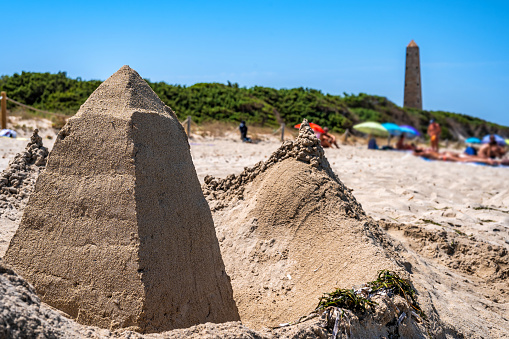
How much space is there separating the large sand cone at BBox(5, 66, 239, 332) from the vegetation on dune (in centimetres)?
1723

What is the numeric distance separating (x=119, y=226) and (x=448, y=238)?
405 cm

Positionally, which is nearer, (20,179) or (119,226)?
(119,226)

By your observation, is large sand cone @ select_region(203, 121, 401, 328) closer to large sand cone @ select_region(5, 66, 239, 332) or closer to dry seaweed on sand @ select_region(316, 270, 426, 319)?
dry seaweed on sand @ select_region(316, 270, 426, 319)

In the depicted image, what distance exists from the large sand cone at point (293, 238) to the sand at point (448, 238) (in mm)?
593

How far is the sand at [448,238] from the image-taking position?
387 centimetres

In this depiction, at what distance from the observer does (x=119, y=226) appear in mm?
2584

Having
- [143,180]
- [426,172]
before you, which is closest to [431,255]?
[143,180]

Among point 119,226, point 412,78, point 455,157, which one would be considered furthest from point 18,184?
point 412,78

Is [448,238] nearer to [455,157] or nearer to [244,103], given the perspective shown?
[455,157]

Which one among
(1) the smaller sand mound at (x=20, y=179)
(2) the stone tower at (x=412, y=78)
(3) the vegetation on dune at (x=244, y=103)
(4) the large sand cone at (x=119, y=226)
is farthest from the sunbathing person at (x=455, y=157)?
(2) the stone tower at (x=412, y=78)

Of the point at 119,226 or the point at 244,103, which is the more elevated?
the point at 244,103

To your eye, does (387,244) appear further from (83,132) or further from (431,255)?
(83,132)

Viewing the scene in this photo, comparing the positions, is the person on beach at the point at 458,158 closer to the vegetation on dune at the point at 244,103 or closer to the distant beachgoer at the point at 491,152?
the distant beachgoer at the point at 491,152

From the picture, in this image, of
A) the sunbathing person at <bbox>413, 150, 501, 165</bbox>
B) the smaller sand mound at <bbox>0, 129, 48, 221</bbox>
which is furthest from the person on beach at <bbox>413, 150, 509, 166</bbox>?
the smaller sand mound at <bbox>0, 129, 48, 221</bbox>
